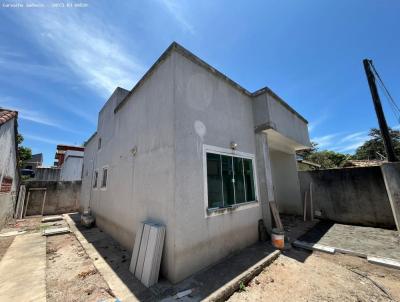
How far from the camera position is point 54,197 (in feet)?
37.8

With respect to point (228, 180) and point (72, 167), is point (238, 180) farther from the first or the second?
point (72, 167)

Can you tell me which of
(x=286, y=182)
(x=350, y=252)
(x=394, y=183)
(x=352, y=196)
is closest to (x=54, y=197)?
(x=286, y=182)

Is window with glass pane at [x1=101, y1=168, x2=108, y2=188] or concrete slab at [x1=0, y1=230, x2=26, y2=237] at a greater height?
window with glass pane at [x1=101, y1=168, x2=108, y2=188]

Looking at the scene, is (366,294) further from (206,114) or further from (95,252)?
(95,252)

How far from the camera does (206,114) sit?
13.7ft

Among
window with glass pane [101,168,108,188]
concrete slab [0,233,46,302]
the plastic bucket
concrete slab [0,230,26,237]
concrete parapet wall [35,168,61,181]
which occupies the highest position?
concrete parapet wall [35,168,61,181]

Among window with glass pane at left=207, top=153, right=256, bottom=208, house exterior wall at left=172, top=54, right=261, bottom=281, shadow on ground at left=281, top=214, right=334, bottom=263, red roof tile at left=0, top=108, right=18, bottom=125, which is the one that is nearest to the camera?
house exterior wall at left=172, top=54, right=261, bottom=281

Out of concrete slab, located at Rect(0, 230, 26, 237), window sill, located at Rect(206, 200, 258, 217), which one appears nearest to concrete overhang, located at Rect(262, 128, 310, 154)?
window sill, located at Rect(206, 200, 258, 217)

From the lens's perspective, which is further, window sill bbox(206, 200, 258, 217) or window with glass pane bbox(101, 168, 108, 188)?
window with glass pane bbox(101, 168, 108, 188)

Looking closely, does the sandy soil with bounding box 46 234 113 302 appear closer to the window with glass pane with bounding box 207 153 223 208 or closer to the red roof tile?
the window with glass pane with bounding box 207 153 223 208

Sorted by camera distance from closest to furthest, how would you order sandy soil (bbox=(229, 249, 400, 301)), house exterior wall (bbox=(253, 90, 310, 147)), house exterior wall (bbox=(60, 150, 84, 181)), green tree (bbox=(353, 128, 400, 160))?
sandy soil (bbox=(229, 249, 400, 301))
house exterior wall (bbox=(253, 90, 310, 147))
house exterior wall (bbox=(60, 150, 84, 181))
green tree (bbox=(353, 128, 400, 160))

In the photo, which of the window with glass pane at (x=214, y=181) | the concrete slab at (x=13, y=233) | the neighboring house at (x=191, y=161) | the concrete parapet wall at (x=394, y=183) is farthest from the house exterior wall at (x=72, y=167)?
the concrete parapet wall at (x=394, y=183)

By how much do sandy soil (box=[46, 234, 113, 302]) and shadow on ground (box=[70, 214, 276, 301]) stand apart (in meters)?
0.37

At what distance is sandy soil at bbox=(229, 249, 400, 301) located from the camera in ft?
8.56
